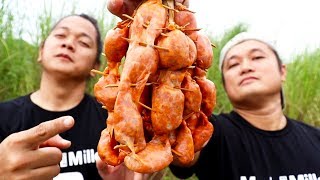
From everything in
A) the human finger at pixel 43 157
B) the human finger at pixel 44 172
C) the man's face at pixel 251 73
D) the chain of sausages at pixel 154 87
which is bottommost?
the man's face at pixel 251 73

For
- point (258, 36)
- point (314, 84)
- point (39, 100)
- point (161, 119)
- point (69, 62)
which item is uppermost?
point (161, 119)

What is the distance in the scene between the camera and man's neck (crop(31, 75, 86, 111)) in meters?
2.32

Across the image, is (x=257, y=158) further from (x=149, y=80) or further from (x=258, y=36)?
(x=149, y=80)

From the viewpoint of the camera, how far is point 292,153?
213 centimetres

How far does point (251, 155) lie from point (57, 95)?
1035mm

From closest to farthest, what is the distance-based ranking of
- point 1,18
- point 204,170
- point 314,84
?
1. point 204,170
2. point 1,18
3. point 314,84

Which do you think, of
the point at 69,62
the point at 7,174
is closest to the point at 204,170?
the point at 69,62

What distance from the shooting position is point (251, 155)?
6.74 ft

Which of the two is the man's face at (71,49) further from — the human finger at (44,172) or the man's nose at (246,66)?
the human finger at (44,172)

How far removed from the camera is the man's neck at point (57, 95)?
7.61 ft

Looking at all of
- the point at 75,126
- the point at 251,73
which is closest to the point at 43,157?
the point at 75,126

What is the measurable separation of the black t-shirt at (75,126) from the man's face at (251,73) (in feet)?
2.31

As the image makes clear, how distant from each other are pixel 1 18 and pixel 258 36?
1586mm

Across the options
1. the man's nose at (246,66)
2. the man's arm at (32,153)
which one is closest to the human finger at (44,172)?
the man's arm at (32,153)
